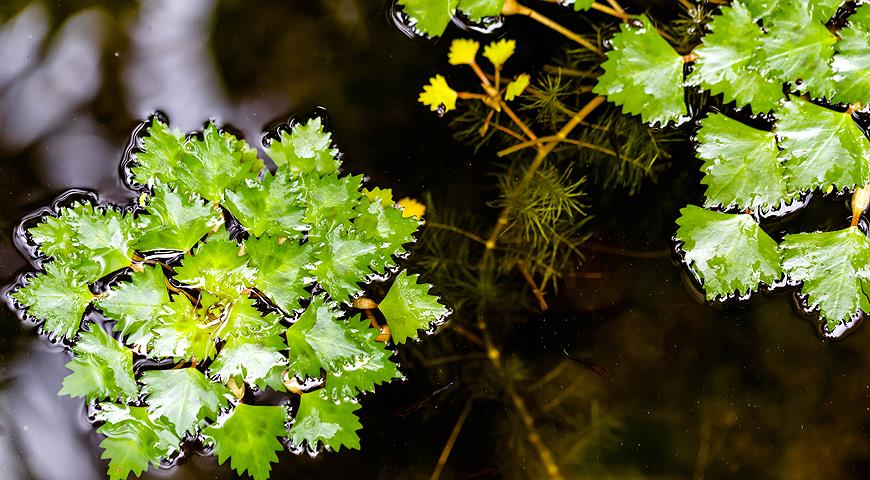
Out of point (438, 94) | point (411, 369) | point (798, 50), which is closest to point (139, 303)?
point (411, 369)

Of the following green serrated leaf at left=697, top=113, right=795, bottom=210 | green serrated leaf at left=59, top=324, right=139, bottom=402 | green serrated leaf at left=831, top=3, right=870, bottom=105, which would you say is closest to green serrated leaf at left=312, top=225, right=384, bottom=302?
green serrated leaf at left=59, top=324, right=139, bottom=402

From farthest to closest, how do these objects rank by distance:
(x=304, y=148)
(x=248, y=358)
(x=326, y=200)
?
(x=304, y=148) → (x=326, y=200) → (x=248, y=358)

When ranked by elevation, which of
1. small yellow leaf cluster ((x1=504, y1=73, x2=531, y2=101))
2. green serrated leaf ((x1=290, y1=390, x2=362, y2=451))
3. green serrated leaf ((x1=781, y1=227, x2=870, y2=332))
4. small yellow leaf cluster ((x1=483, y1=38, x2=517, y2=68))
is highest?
small yellow leaf cluster ((x1=483, y1=38, x2=517, y2=68))

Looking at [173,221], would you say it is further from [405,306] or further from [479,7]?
[479,7]

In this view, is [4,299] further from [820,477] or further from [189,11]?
[820,477]

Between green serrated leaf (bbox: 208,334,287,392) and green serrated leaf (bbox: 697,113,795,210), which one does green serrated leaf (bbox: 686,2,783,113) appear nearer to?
green serrated leaf (bbox: 697,113,795,210)

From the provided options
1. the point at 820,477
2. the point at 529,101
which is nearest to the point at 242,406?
the point at 529,101
